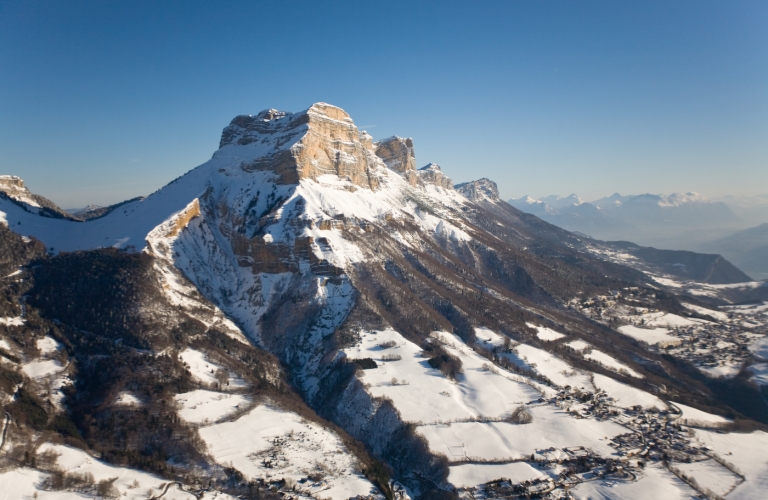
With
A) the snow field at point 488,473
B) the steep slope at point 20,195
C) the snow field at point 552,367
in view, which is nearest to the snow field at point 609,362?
the snow field at point 552,367

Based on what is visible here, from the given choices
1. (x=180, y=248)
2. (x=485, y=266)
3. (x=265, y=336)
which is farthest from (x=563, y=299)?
(x=180, y=248)

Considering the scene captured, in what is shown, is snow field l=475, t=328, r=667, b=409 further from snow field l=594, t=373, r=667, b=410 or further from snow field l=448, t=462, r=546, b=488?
snow field l=448, t=462, r=546, b=488

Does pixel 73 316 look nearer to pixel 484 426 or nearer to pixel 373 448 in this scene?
pixel 373 448

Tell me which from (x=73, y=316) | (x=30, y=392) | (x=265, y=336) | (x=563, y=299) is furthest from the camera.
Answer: (x=563, y=299)

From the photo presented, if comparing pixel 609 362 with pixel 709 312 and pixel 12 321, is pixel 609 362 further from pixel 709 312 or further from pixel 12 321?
pixel 12 321

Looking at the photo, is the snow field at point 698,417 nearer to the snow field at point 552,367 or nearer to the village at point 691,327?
the snow field at point 552,367

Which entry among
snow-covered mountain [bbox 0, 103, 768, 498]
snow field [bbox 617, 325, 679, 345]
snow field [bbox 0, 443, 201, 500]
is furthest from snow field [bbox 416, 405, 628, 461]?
snow field [bbox 617, 325, 679, 345]
